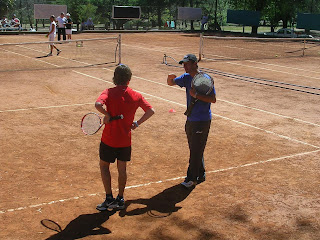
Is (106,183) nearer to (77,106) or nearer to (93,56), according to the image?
(77,106)

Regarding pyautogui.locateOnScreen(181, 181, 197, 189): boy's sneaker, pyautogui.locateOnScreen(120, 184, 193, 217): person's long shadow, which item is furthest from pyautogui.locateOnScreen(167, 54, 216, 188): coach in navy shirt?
pyautogui.locateOnScreen(120, 184, 193, 217): person's long shadow

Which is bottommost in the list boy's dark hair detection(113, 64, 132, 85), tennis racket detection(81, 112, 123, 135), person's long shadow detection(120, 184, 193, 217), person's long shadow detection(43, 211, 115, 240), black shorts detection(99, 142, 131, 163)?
person's long shadow detection(43, 211, 115, 240)

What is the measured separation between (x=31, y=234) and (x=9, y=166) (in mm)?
2897

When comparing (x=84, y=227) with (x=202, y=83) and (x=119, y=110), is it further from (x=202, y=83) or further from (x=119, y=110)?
(x=202, y=83)

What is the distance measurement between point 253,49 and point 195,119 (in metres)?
27.0

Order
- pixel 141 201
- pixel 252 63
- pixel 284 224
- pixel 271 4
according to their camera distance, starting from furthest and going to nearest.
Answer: pixel 271 4
pixel 252 63
pixel 141 201
pixel 284 224

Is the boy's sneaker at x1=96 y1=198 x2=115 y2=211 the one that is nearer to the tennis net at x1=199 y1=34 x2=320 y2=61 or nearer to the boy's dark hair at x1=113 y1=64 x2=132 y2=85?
the boy's dark hair at x1=113 y1=64 x2=132 y2=85

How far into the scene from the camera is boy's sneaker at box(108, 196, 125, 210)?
6.98 m

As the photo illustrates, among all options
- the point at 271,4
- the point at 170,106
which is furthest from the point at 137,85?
the point at 271,4

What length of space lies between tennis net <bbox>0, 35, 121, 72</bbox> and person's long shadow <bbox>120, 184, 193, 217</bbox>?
13.9 meters

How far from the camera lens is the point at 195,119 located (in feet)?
25.3

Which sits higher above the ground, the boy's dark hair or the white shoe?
the boy's dark hair

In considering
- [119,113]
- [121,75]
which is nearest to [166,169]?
[119,113]

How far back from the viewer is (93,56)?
88.6ft
